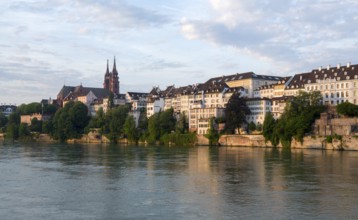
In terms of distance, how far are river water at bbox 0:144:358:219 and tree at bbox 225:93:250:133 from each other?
41429mm

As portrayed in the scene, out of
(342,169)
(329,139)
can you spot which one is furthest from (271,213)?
(329,139)

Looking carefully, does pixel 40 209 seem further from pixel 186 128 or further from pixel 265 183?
pixel 186 128

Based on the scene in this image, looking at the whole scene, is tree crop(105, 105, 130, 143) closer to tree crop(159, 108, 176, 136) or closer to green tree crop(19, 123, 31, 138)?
tree crop(159, 108, 176, 136)

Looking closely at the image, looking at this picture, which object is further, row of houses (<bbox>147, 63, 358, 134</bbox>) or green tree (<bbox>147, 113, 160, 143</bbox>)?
green tree (<bbox>147, 113, 160, 143</bbox>)

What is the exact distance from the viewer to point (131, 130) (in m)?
95.4

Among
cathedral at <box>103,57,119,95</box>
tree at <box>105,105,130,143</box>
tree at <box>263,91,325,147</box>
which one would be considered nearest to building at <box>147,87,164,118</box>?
tree at <box>105,105,130,143</box>

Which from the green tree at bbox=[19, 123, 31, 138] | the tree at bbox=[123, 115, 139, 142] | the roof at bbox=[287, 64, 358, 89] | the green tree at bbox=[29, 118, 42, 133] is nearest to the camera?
the roof at bbox=[287, 64, 358, 89]

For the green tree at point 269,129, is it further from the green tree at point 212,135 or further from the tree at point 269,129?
the green tree at point 212,135

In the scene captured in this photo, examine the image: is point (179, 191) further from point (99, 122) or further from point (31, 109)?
point (31, 109)

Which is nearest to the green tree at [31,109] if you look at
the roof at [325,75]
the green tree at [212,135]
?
the green tree at [212,135]

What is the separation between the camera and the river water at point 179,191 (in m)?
21.5

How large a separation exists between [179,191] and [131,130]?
6883 centimetres

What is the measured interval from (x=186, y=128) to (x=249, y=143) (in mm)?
19292

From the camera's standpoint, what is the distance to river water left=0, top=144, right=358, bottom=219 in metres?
21.5
